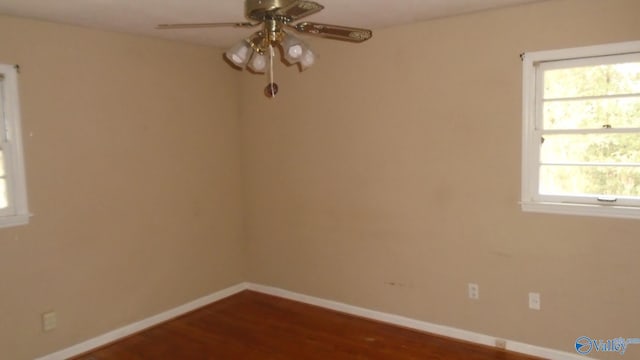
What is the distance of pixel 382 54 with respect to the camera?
3531 millimetres

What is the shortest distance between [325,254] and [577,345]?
201 cm

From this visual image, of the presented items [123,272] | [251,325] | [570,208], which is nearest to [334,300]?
[251,325]

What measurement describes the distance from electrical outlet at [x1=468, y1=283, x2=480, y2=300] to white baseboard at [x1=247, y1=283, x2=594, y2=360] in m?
0.27

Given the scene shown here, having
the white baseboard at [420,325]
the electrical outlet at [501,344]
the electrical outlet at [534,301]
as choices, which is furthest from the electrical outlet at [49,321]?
the electrical outlet at [534,301]

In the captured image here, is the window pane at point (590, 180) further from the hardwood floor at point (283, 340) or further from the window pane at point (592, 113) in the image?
the hardwood floor at point (283, 340)

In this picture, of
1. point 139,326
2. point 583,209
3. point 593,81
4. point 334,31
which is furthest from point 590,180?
point 139,326

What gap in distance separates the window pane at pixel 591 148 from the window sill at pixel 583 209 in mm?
288

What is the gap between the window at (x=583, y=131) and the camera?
2.75 metres

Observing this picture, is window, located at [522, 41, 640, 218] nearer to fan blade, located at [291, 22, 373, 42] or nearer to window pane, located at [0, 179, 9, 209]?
fan blade, located at [291, 22, 373, 42]

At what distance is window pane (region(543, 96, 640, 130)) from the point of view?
2.75m

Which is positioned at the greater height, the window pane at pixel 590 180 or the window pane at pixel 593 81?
the window pane at pixel 593 81

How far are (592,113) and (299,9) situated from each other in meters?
2.15

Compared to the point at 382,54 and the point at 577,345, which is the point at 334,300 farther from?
the point at 382,54

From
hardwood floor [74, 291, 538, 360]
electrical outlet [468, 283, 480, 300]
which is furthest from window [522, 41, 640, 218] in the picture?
hardwood floor [74, 291, 538, 360]
